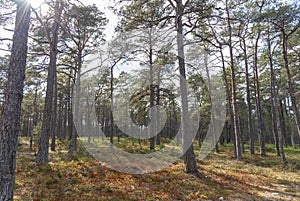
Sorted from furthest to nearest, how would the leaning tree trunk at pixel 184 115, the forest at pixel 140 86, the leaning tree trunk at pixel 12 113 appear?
the leaning tree trunk at pixel 184 115 → the forest at pixel 140 86 → the leaning tree trunk at pixel 12 113

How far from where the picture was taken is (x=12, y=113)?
13.3 ft

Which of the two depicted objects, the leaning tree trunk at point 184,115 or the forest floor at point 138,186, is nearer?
the forest floor at point 138,186

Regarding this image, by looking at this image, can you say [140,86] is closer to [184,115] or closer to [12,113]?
[184,115]

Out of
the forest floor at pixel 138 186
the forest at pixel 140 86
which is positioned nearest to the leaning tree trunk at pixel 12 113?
the forest at pixel 140 86

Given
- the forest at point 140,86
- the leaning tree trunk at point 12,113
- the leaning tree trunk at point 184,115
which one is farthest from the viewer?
the leaning tree trunk at point 184,115

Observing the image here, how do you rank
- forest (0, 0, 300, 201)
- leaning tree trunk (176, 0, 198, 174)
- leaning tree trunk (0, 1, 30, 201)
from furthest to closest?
leaning tree trunk (176, 0, 198, 174)
forest (0, 0, 300, 201)
leaning tree trunk (0, 1, 30, 201)

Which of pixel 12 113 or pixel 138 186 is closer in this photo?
pixel 12 113

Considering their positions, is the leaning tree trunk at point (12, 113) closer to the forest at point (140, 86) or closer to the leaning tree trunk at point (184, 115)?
the forest at point (140, 86)

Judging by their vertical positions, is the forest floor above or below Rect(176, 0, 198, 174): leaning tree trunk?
below

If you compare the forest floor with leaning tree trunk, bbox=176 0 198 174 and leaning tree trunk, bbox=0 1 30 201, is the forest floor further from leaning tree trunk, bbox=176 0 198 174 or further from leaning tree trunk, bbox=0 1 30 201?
leaning tree trunk, bbox=0 1 30 201

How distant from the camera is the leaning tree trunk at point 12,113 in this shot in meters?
3.85

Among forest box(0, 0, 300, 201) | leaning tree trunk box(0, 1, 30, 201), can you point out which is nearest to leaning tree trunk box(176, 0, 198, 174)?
forest box(0, 0, 300, 201)

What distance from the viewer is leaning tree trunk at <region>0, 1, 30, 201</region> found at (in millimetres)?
3854

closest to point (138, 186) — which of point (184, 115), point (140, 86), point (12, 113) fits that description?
point (184, 115)
